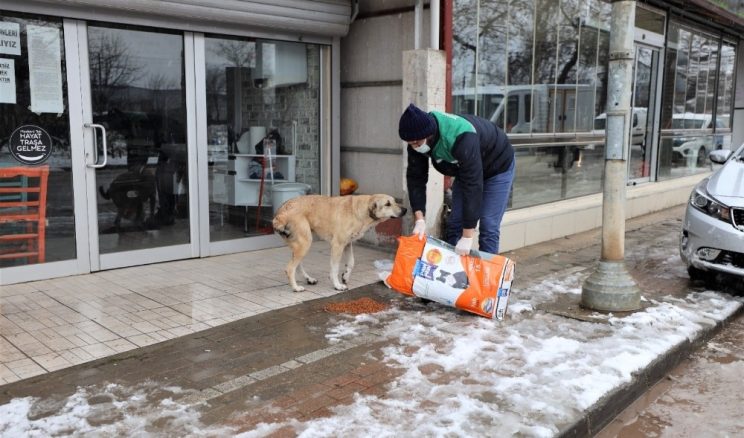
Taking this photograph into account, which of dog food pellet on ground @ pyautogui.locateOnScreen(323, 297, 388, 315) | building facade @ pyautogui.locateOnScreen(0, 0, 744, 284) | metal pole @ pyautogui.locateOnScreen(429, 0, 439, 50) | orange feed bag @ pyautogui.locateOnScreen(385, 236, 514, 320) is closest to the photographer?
orange feed bag @ pyautogui.locateOnScreen(385, 236, 514, 320)

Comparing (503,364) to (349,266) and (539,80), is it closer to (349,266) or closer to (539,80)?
(349,266)

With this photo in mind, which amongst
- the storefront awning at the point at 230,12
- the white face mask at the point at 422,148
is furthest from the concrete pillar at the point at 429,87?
the white face mask at the point at 422,148

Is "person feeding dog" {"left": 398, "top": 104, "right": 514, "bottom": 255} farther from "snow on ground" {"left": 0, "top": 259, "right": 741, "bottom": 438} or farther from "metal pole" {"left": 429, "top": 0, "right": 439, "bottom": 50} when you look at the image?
"metal pole" {"left": 429, "top": 0, "right": 439, "bottom": 50}

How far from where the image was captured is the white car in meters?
5.77

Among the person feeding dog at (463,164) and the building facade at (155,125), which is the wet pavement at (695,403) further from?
the building facade at (155,125)

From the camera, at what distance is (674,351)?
181 inches

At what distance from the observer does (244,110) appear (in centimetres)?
736

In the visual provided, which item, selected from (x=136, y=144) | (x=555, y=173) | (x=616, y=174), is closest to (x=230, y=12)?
(x=136, y=144)

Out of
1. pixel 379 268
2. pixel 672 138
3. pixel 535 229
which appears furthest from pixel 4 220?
pixel 672 138

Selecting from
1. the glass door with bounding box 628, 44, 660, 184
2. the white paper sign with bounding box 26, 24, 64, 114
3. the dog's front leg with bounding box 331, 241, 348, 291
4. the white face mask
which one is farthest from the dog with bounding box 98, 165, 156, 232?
the glass door with bounding box 628, 44, 660, 184

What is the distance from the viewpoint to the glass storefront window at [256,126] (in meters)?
7.10

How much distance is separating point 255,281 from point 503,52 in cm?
424

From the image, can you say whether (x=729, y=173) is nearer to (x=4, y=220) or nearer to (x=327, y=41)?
(x=327, y=41)

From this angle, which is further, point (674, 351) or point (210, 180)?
point (210, 180)
